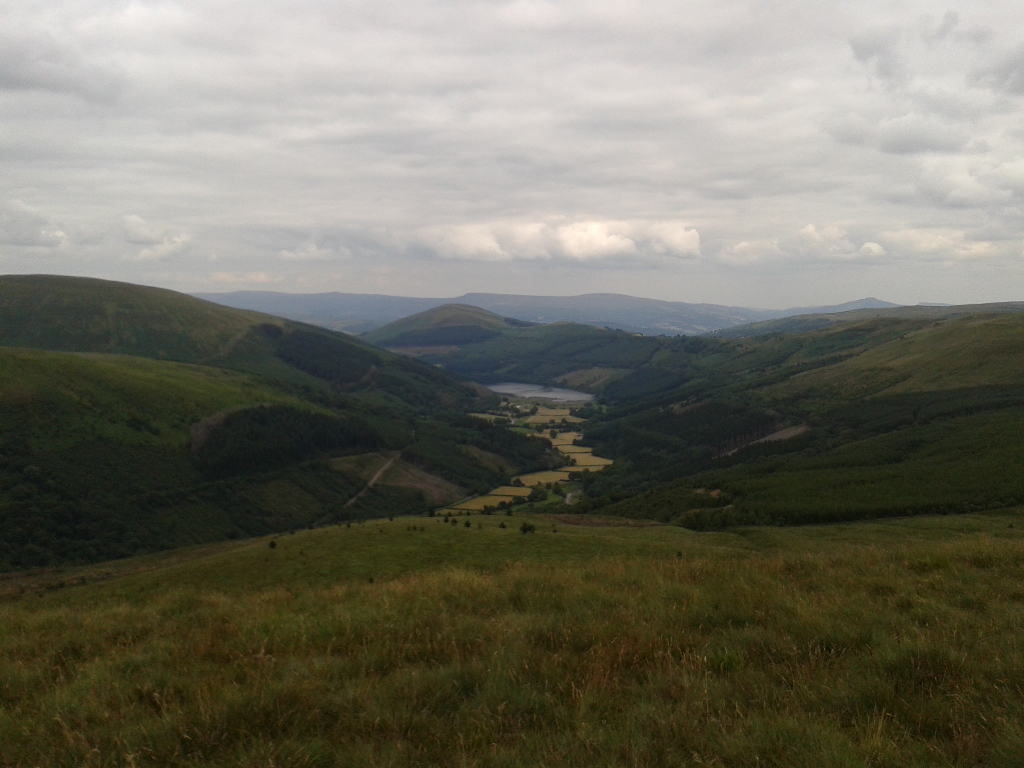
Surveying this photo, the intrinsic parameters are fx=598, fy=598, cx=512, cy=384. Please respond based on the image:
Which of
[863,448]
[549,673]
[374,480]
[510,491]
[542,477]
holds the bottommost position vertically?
[510,491]

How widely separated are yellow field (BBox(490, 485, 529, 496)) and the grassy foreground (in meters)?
148

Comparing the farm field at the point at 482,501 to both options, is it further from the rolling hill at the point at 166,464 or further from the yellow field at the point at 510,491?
the rolling hill at the point at 166,464

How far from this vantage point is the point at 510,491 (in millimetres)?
165000

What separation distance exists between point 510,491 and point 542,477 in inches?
772

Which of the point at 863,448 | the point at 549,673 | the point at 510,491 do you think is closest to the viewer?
the point at 549,673

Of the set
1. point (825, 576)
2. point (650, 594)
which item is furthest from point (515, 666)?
point (825, 576)

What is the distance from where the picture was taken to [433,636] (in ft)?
32.3

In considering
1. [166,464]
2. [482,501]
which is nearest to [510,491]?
[482,501]

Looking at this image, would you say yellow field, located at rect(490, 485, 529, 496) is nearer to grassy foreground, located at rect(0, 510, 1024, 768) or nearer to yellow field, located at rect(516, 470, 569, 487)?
yellow field, located at rect(516, 470, 569, 487)

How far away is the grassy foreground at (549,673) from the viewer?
249 inches

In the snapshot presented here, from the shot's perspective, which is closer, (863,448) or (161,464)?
(863,448)

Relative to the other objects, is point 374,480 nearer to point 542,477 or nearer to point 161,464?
point 542,477

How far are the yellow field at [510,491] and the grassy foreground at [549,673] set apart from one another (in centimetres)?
14832

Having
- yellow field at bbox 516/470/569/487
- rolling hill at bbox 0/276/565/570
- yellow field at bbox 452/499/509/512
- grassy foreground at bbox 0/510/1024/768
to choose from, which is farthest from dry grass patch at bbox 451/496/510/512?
grassy foreground at bbox 0/510/1024/768
